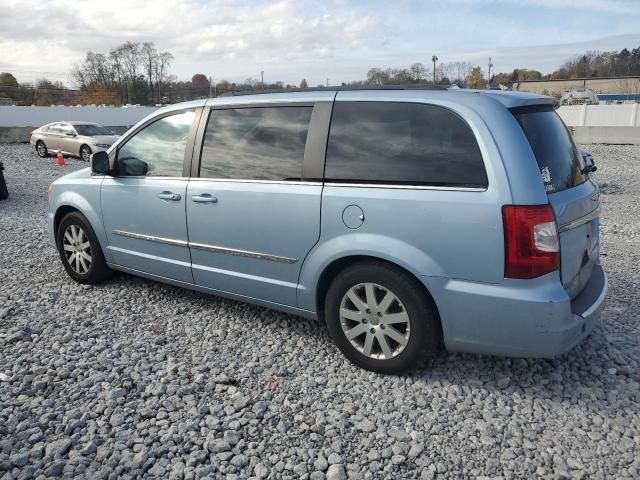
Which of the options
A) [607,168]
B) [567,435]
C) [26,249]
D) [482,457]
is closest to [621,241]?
[567,435]

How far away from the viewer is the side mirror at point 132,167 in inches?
181

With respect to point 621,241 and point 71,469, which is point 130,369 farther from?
point 621,241

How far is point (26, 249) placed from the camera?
6.82 meters

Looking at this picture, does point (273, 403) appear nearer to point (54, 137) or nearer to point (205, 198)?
point (205, 198)

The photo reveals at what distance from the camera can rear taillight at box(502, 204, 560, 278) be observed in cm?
285

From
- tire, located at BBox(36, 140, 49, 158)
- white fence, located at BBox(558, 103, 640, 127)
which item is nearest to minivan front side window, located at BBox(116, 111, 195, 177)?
tire, located at BBox(36, 140, 49, 158)

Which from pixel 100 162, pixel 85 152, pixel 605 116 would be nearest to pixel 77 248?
pixel 100 162

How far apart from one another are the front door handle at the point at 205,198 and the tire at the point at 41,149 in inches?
746

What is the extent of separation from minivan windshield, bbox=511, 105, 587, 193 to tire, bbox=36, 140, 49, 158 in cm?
2075

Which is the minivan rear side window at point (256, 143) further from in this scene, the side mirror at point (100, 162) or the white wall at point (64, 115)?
the white wall at point (64, 115)

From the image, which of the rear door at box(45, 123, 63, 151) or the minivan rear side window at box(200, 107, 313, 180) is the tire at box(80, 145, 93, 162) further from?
the minivan rear side window at box(200, 107, 313, 180)

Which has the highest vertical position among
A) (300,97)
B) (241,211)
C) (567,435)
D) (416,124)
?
(300,97)

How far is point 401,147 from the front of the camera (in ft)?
10.8

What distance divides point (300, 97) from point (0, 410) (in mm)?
2809
